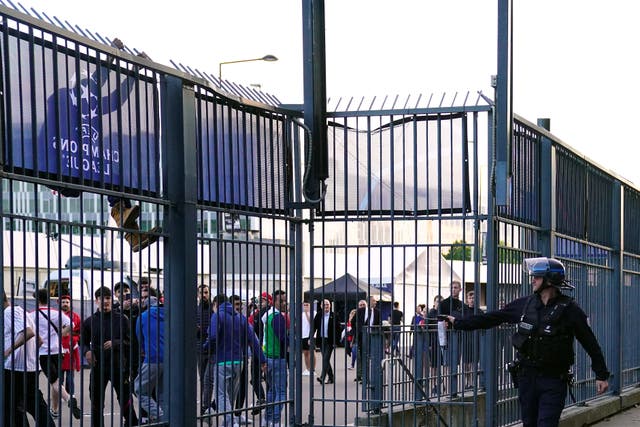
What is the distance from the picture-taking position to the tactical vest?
9152mm

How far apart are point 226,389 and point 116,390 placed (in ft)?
4.81

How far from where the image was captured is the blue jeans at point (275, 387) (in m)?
9.98

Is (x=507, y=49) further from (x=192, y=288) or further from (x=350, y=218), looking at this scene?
(x=192, y=288)

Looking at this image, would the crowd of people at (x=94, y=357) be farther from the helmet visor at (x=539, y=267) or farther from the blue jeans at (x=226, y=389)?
the helmet visor at (x=539, y=267)

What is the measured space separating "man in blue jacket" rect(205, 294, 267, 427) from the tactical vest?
2114 mm

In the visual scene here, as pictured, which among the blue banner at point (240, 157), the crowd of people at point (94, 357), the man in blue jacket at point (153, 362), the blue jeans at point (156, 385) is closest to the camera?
the crowd of people at point (94, 357)

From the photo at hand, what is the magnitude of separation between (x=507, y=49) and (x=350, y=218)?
2.04m

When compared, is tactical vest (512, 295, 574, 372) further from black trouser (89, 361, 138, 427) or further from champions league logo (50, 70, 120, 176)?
champions league logo (50, 70, 120, 176)

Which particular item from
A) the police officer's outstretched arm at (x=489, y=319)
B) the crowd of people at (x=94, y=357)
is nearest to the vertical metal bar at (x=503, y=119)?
the police officer's outstretched arm at (x=489, y=319)

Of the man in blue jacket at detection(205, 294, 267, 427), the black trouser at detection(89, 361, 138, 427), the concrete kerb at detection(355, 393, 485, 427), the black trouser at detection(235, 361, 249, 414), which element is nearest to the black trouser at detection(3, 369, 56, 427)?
the black trouser at detection(89, 361, 138, 427)

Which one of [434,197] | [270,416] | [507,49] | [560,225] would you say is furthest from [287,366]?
[560,225]

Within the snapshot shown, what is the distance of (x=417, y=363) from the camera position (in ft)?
35.4

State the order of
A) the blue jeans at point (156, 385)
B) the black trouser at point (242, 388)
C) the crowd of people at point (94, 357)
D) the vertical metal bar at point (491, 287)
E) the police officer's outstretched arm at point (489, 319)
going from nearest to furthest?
the crowd of people at point (94, 357) < the blue jeans at point (156, 385) < the black trouser at point (242, 388) < the police officer's outstretched arm at point (489, 319) < the vertical metal bar at point (491, 287)

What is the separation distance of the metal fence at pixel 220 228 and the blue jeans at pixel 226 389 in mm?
17
